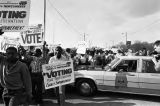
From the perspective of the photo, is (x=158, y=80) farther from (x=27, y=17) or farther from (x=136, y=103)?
(x=27, y=17)

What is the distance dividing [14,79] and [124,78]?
4355 mm

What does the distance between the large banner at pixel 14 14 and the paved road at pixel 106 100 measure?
8.82 feet

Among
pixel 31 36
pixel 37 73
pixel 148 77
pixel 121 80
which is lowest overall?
pixel 121 80

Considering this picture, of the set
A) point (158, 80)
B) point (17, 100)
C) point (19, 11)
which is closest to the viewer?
point (17, 100)

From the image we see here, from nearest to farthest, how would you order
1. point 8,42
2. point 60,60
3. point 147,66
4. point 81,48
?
point 60,60 → point 147,66 → point 8,42 → point 81,48

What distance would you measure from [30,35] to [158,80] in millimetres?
4622

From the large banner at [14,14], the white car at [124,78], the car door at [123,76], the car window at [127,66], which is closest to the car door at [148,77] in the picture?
the white car at [124,78]

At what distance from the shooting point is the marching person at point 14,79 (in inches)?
145

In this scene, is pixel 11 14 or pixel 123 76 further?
pixel 123 76

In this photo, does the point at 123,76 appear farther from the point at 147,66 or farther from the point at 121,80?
the point at 147,66

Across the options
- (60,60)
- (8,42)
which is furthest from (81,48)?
(60,60)

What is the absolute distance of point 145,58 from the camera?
708 cm

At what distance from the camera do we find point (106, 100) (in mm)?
7168

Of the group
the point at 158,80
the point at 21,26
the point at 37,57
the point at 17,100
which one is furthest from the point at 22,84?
the point at 158,80
